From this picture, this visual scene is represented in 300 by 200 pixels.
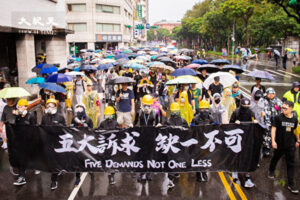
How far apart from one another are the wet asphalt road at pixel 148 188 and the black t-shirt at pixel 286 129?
0.99 m

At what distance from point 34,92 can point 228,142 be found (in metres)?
12.9

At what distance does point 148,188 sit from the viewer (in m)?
5.85

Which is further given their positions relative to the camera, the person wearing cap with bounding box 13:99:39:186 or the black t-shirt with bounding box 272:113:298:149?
the person wearing cap with bounding box 13:99:39:186

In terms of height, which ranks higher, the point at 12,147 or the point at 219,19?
the point at 219,19

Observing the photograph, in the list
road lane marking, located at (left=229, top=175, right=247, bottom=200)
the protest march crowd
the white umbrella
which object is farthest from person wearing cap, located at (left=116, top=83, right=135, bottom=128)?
road lane marking, located at (left=229, top=175, right=247, bottom=200)

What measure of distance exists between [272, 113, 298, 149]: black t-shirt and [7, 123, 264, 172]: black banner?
41 centimetres

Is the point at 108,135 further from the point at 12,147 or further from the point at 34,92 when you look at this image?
the point at 34,92

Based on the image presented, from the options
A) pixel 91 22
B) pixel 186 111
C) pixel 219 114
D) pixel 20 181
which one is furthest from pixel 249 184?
pixel 91 22

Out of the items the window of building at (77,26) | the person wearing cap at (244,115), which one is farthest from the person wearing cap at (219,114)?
the window of building at (77,26)

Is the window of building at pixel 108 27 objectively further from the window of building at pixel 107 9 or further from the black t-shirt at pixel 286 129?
the black t-shirt at pixel 286 129

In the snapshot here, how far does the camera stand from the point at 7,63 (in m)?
21.0

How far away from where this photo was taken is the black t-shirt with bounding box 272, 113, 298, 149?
5.55 meters

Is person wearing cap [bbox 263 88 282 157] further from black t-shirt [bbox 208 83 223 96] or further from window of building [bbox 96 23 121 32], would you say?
window of building [bbox 96 23 121 32]

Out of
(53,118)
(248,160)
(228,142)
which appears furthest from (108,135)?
(248,160)
